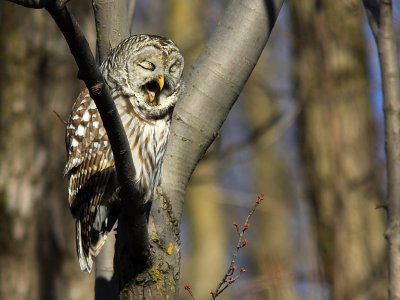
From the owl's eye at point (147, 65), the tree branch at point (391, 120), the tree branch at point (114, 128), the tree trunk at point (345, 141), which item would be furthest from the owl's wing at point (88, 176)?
the tree trunk at point (345, 141)

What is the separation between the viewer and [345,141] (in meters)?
8.99

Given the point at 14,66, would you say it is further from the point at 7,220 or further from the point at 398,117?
the point at 398,117

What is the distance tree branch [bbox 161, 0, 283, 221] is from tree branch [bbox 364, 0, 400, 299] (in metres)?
0.58

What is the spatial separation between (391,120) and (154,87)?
1.29 m

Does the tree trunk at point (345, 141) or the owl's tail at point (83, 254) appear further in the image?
the tree trunk at point (345, 141)

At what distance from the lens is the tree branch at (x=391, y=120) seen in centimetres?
441

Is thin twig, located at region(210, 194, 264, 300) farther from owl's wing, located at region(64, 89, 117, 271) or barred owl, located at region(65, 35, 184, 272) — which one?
owl's wing, located at region(64, 89, 117, 271)

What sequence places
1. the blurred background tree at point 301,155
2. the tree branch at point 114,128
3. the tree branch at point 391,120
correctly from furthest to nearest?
the blurred background tree at point 301,155 → the tree branch at point 391,120 → the tree branch at point 114,128

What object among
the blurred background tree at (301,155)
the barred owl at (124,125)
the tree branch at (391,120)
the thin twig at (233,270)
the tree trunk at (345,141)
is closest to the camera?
the thin twig at (233,270)

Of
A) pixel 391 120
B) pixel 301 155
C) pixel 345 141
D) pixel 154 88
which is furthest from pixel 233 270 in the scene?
pixel 301 155

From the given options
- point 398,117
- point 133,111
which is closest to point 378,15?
point 398,117

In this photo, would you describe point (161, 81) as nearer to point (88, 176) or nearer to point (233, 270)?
point (88, 176)

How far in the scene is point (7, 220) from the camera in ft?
25.3

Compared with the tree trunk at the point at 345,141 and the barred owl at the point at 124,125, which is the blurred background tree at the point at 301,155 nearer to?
the tree trunk at the point at 345,141
